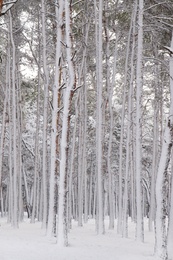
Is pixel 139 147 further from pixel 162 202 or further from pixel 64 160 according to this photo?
pixel 162 202

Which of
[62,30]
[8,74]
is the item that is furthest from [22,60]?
[62,30]

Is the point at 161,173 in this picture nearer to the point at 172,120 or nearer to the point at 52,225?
the point at 172,120

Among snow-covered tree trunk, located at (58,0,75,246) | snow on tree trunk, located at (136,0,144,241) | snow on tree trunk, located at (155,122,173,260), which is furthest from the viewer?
snow on tree trunk, located at (136,0,144,241)

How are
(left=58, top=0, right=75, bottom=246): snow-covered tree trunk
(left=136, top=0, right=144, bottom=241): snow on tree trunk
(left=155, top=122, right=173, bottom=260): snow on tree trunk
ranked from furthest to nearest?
1. (left=136, top=0, right=144, bottom=241): snow on tree trunk
2. (left=58, top=0, right=75, bottom=246): snow-covered tree trunk
3. (left=155, top=122, right=173, bottom=260): snow on tree trunk

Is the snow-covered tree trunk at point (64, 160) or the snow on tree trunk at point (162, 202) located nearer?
the snow on tree trunk at point (162, 202)

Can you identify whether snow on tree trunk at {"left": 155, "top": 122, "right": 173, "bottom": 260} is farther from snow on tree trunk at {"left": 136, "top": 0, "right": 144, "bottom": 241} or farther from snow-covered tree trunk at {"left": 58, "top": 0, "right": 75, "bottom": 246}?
snow on tree trunk at {"left": 136, "top": 0, "right": 144, "bottom": 241}

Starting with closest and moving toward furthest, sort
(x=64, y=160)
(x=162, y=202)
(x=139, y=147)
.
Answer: (x=162, y=202) < (x=64, y=160) < (x=139, y=147)

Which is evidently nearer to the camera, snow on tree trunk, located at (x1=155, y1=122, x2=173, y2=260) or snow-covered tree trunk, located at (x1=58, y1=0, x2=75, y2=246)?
snow on tree trunk, located at (x1=155, y1=122, x2=173, y2=260)

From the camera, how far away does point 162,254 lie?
23.6 feet

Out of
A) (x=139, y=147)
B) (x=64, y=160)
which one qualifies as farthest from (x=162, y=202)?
(x=139, y=147)

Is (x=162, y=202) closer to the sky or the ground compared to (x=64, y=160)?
closer to the ground

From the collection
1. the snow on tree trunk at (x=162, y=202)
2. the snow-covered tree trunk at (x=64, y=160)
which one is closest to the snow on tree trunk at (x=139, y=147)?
the snow-covered tree trunk at (x=64, y=160)

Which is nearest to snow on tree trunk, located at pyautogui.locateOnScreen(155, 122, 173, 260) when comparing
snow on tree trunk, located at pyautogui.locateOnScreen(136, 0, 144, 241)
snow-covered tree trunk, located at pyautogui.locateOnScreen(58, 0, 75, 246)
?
snow-covered tree trunk, located at pyautogui.locateOnScreen(58, 0, 75, 246)

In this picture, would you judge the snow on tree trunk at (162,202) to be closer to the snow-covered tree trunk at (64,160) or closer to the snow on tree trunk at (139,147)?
the snow-covered tree trunk at (64,160)
